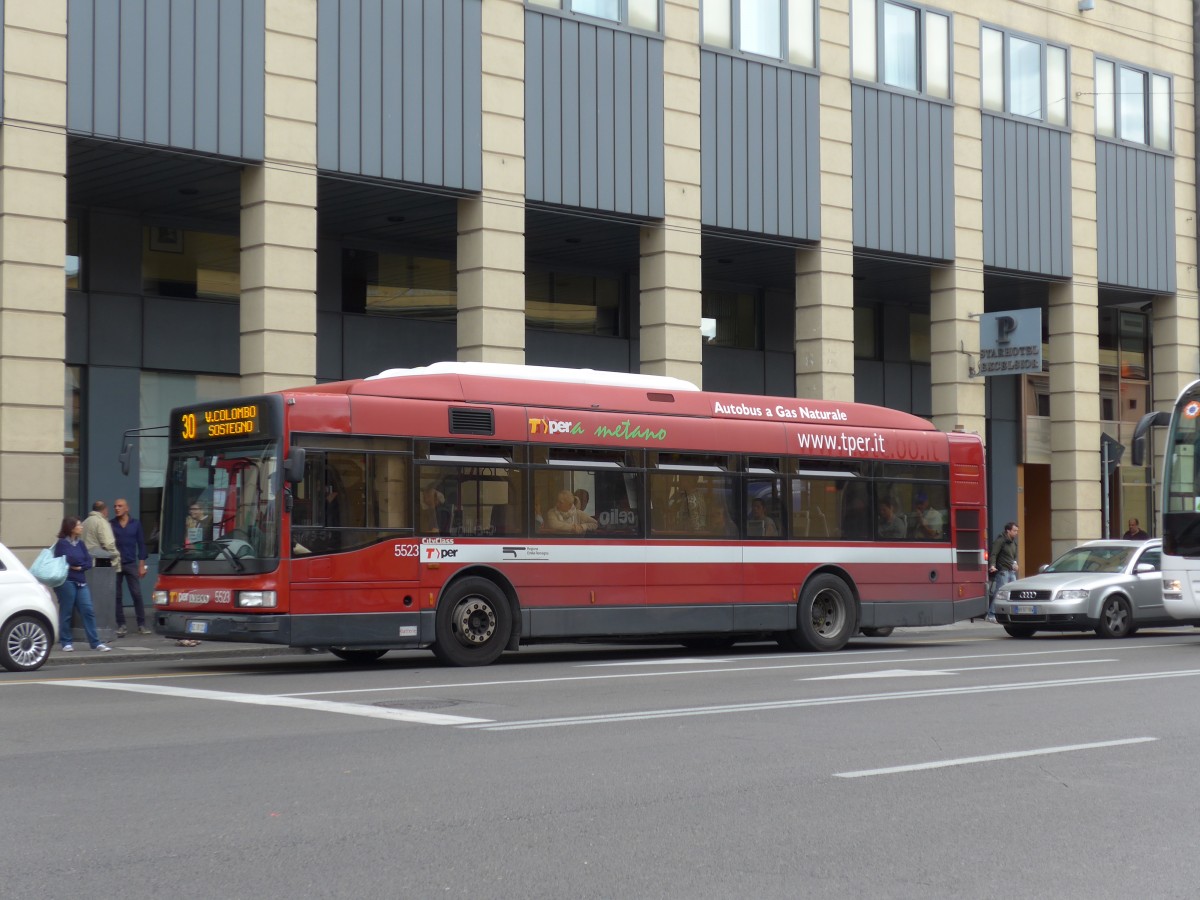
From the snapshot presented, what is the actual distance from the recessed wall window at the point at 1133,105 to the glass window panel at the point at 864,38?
6785 mm

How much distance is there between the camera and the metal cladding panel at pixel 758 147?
1075 inches

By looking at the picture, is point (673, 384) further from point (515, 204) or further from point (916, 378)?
point (916, 378)

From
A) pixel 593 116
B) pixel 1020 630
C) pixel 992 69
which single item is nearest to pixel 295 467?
pixel 593 116

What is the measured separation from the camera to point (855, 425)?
20359 mm

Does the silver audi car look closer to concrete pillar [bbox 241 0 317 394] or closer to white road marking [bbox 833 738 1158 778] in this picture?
concrete pillar [bbox 241 0 317 394]

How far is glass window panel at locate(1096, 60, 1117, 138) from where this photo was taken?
112 feet

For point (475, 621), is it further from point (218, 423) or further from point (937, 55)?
point (937, 55)

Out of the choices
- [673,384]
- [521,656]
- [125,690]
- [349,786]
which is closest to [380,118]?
[673,384]

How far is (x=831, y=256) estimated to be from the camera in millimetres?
29141

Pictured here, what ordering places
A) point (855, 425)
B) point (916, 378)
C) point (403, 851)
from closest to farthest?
1. point (403, 851)
2. point (855, 425)
3. point (916, 378)

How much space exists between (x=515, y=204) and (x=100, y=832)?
61.3ft

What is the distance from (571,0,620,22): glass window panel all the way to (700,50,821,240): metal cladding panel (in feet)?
6.01

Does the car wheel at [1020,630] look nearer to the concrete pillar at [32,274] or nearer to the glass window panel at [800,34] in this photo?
the glass window panel at [800,34]

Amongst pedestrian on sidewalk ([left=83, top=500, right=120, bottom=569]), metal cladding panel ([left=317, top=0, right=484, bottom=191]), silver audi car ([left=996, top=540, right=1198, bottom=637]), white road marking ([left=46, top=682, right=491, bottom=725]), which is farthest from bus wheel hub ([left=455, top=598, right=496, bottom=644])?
silver audi car ([left=996, top=540, right=1198, bottom=637])
